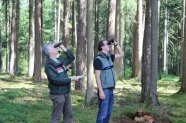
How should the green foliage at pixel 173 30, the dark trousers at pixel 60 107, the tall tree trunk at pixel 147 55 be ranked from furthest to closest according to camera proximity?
the green foliage at pixel 173 30 → the tall tree trunk at pixel 147 55 → the dark trousers at pixel 60 107

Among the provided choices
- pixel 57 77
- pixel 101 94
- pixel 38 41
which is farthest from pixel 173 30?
pixel 57 77

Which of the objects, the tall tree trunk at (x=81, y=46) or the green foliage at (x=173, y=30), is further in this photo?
the green foliage at (x=173, y=30)

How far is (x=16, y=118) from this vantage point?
10328mm

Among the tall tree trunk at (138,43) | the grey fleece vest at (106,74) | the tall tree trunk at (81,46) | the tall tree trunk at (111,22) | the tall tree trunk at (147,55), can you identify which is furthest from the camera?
the tall tree trunk at (138,43)

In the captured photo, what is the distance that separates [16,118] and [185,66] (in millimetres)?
8554

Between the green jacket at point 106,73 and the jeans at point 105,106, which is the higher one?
the green jacket at point 106,73

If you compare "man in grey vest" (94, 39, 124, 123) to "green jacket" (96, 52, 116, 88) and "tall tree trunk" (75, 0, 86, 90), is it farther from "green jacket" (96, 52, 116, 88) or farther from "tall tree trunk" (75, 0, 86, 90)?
"tall tree trunk" (75, 0, 86, 90)

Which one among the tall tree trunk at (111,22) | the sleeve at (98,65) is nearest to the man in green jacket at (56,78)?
the sleeve at (98,65)

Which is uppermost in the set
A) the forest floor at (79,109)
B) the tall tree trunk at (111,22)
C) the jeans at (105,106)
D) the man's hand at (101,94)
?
the tall tree trunk at (111,22)

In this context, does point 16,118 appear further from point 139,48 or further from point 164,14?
point 164,14

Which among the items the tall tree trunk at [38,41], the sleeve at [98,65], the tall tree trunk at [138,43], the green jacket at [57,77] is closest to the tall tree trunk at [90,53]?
the sleeve at [98,65]

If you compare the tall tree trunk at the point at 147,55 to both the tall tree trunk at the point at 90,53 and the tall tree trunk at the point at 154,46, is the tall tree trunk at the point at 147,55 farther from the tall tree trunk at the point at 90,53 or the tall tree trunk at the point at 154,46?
the tall tree trunk at the point at 90,53

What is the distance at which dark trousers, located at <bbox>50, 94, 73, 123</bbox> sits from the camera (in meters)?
7.90

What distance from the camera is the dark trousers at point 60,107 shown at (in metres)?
7.90
